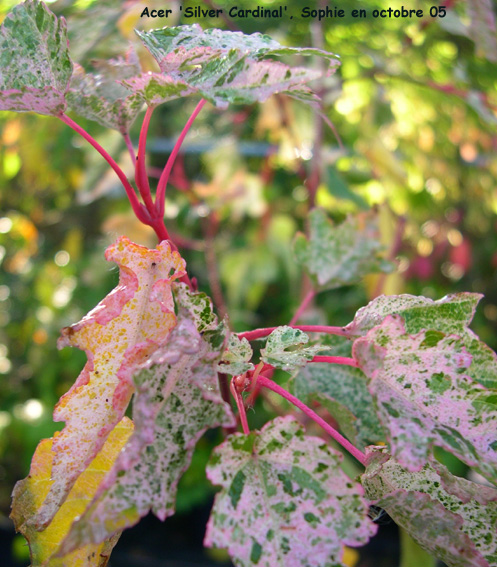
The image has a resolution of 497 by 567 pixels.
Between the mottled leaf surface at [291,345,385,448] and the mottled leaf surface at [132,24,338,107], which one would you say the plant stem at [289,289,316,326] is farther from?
the mottled leaf surface at [132,24,338,107]

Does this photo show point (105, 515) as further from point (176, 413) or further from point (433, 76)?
point (433, 76)

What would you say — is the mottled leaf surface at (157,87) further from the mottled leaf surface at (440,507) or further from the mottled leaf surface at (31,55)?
the mottled leaf surface at (440,507)

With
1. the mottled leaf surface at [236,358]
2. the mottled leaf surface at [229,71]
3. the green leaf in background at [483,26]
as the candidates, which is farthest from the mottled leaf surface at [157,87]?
the green leaf in background at [483,26]

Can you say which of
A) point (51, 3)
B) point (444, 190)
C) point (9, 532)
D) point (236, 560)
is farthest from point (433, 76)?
point (9, 532)

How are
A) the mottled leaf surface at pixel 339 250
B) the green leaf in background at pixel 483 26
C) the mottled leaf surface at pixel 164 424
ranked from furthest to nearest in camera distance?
the green leaf in background at pixel 483 26, the mottled leaf surface at pixel 339 250, the mottled leaf surface at pixel 164 424

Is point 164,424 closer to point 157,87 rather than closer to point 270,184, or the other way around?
point 157,87
